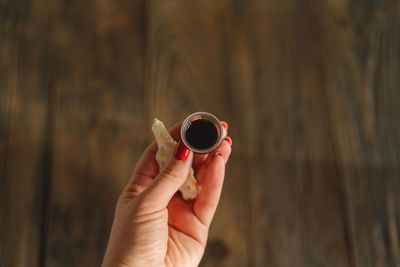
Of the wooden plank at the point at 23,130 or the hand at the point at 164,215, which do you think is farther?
the wooden plank at the point at 23,130

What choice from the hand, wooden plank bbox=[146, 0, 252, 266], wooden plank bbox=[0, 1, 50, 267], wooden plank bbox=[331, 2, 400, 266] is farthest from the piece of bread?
wooden plank bbox=[331, 2, 400, 266]

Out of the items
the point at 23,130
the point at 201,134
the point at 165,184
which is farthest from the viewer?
the point at 23,130

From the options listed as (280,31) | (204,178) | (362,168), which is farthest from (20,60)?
(362,168)

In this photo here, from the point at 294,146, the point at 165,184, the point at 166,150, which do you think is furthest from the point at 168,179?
the point at 294,146

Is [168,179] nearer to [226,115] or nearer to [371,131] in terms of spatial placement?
[226,115]

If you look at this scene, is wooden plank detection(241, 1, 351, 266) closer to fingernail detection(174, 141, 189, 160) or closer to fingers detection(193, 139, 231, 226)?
fingers detection(193, 139, 231, 226)

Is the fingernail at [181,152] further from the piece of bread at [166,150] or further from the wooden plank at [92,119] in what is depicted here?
the wooden plank at [92,119]

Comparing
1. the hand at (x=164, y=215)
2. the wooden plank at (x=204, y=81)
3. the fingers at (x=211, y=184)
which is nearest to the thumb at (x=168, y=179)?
the hand at (x=164, y=215)

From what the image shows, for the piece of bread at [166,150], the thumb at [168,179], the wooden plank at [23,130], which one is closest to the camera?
the thumb at [168,179]
